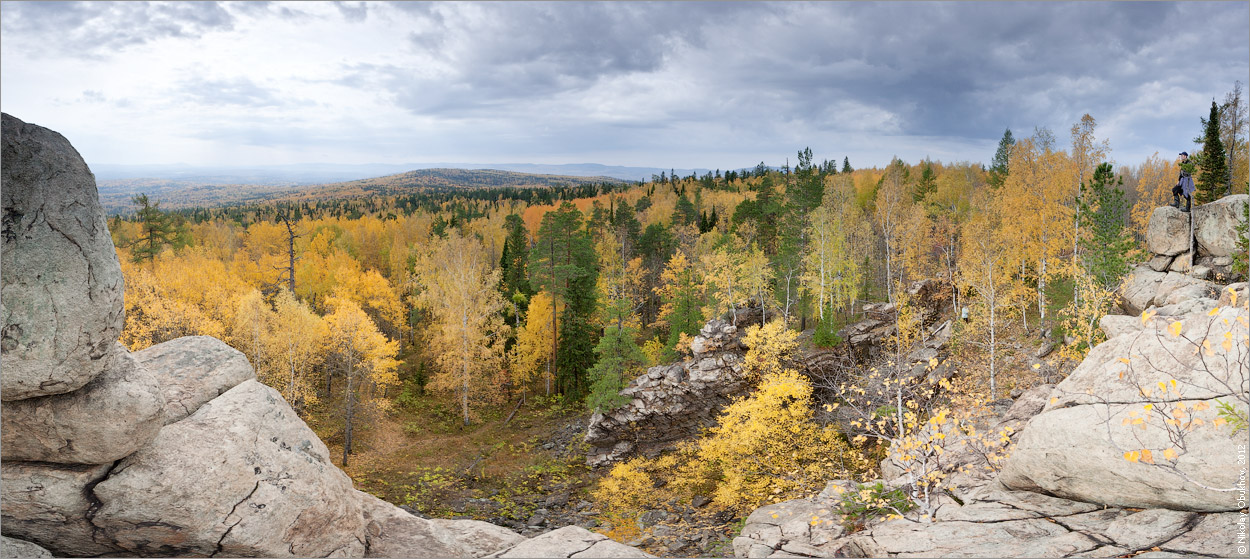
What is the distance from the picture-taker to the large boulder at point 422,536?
32.4 feet

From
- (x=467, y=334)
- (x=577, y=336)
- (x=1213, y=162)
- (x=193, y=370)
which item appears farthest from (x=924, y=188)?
(x=193, y=370)

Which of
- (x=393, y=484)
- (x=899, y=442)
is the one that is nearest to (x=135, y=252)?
(x=393, y=484)

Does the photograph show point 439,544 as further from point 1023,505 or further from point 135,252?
point 135,252

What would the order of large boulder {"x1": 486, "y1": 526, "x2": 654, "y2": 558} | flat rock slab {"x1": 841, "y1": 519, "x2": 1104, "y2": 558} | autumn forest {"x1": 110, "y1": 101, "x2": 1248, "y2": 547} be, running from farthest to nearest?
autumn forest {"x1": 110, "y1": 101, "x2": 1248, "y2": 547} < large boulder {"x1": 486, "y1": 526, "x2": 654, "y2": 558} < flat rock slab {"x1": 841, "y1": 519, "x2": 1104, "y2": 558}

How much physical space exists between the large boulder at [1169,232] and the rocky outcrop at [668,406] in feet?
73.6

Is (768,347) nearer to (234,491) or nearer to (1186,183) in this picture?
(1186,183)

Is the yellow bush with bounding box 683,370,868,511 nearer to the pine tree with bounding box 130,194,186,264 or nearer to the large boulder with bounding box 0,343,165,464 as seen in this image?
the large boulder with bounding box 0,343,165,464

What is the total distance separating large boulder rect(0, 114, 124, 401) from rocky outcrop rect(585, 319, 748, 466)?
3041 centimetres

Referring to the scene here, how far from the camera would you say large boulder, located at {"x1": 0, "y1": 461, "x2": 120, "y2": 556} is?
721cm

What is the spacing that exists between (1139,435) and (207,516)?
14383 mm

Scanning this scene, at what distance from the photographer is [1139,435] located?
27.8 ft

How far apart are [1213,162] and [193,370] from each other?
174ft

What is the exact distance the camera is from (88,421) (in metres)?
7.27

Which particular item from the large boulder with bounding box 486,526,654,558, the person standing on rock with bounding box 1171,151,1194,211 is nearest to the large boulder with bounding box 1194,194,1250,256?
the person standing on rock with bounding box 1171,151,1194,211
